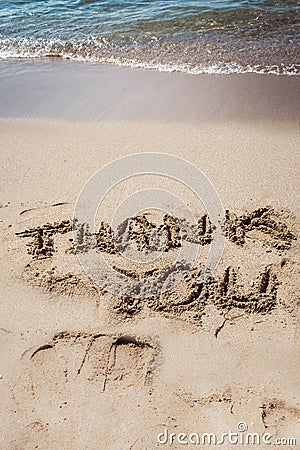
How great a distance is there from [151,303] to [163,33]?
581 cm

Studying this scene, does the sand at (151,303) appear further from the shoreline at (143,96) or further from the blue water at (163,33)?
the blue water at (163,33)

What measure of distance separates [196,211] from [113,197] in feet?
2.36

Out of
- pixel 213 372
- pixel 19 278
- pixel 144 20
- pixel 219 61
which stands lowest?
pixel 213 372

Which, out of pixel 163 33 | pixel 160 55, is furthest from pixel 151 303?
pixel 163 33

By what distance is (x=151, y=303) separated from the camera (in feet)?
7.97

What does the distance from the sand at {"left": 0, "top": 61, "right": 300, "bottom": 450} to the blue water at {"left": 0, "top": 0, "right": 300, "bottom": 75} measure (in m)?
1.96

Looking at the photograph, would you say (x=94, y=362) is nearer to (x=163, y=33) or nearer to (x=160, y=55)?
(x=160, y=55)

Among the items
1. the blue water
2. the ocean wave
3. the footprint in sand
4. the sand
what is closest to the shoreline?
the sand

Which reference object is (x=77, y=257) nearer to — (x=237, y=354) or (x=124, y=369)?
(x=124, y=369)

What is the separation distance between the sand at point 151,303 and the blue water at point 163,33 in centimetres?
196

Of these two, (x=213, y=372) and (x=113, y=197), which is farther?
(x=113, y=197)

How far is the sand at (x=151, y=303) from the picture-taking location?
6.31 ft

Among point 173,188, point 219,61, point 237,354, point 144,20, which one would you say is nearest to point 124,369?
point 237,354

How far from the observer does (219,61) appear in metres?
5.70
